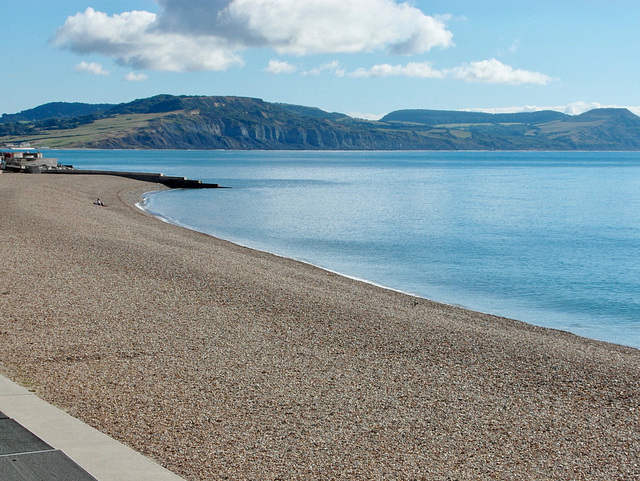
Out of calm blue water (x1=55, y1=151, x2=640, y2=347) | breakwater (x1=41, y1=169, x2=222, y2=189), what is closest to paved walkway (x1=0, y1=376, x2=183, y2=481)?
calm blue water (x1=55, y1=151, x2=640, y2=347)

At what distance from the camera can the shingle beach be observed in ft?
20.5

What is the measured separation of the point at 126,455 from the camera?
567 cm

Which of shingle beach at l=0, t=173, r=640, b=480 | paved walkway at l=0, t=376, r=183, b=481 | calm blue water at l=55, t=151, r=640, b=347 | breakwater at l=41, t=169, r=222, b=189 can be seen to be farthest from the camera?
breakwater at l=41, t=169, r=222, b=189

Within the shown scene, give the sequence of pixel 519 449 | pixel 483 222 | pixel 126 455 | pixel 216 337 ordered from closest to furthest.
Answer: pixel 126 455 → pixel 519 449 → pixel 216 337 → pixel 483 222

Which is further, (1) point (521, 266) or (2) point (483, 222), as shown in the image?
(2) point (483, 222)

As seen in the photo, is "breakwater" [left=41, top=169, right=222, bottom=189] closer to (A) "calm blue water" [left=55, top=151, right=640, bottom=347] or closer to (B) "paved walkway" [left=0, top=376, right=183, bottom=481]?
(A) "calm blue water" [left=55, top=151, right=640, bottom=347]

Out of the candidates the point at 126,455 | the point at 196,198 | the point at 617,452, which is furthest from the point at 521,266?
the point at 196,198

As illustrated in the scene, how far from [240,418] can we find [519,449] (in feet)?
9.20

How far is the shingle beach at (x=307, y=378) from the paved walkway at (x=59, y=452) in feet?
0.96

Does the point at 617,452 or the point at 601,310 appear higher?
the point at 617,452

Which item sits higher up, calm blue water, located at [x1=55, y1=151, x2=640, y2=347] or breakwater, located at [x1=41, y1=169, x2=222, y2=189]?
breakwater, located at [x1=41, y1=169, x2=222, y2=189]

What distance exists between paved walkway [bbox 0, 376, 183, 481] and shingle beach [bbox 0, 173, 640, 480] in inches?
11.5

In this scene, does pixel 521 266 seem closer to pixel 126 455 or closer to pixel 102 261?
pixel 102 261

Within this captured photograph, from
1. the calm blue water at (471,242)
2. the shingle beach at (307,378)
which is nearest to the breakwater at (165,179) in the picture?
the calm blue water at (471,242)
